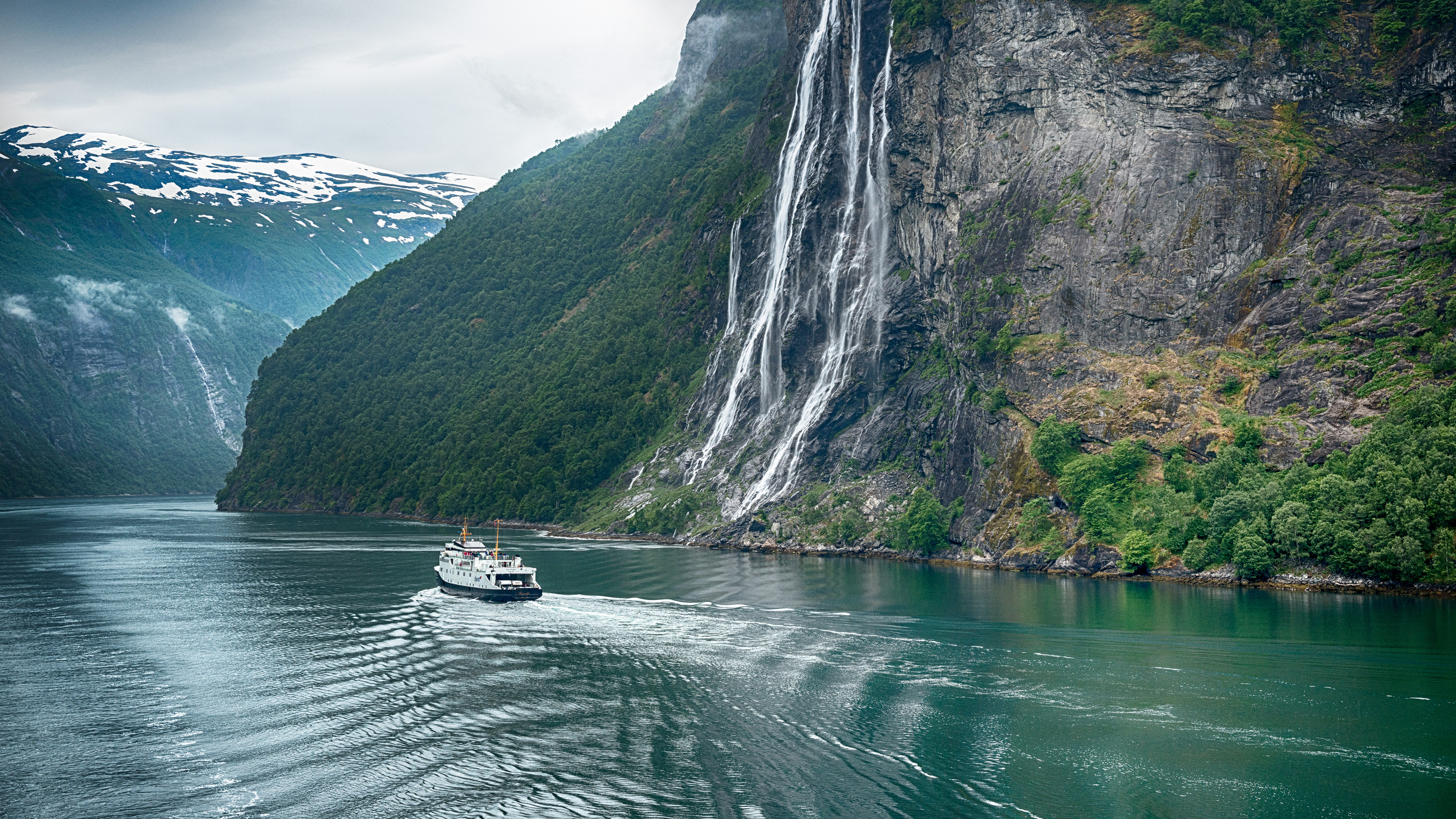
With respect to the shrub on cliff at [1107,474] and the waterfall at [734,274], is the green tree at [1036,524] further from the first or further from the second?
the waterfall at [734,274]

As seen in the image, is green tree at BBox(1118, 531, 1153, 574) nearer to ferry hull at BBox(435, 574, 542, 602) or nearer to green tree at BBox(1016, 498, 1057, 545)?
green tree at BBox(1016, 498, 1057, 545)

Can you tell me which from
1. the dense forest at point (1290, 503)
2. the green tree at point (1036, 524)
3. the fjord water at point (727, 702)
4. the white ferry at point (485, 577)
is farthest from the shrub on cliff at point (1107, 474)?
the white ferry at point (485, 577)

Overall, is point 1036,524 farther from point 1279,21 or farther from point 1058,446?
point 1279,21

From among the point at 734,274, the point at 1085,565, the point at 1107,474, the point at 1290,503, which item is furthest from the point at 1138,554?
the point at 734,274

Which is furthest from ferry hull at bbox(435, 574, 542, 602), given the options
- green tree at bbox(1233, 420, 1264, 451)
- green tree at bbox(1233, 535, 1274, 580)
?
green tree at bbox(1233, 420, 1264, 451)

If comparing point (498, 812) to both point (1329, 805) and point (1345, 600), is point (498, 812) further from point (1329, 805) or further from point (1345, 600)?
point (1345, 600)

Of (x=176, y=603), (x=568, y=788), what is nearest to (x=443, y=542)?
(x=176, y=603)
